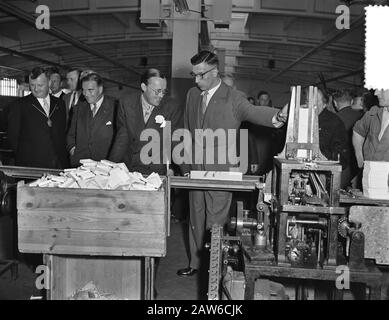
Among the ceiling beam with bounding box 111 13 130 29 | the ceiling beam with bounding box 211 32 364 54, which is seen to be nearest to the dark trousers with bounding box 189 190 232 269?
the ceiling beam with bounding box 111 13 130 29

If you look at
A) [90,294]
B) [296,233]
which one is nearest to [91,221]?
[90,294]

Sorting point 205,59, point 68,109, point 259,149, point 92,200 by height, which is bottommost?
point 92,200

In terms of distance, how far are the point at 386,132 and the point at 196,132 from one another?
1312 millimetres

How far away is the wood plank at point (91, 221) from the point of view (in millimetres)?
1945

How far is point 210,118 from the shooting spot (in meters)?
2.94

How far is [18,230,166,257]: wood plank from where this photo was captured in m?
1.96

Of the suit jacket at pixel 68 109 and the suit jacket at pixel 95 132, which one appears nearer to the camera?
the suit jacket at pixel 95 132

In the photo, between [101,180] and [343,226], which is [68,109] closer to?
[101,180]

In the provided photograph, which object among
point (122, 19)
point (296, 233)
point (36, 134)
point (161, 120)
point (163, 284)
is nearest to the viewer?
point (296, 233)

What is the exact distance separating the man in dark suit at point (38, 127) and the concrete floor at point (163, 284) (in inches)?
33.7

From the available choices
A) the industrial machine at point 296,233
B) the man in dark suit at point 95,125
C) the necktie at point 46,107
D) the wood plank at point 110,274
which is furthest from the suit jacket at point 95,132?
the industrial machine at point 296,233

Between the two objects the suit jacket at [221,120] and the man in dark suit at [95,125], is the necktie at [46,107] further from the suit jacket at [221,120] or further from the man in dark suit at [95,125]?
the suit jacket at [221,120]

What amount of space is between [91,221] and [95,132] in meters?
1.33

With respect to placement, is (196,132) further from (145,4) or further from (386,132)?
(145,4)
